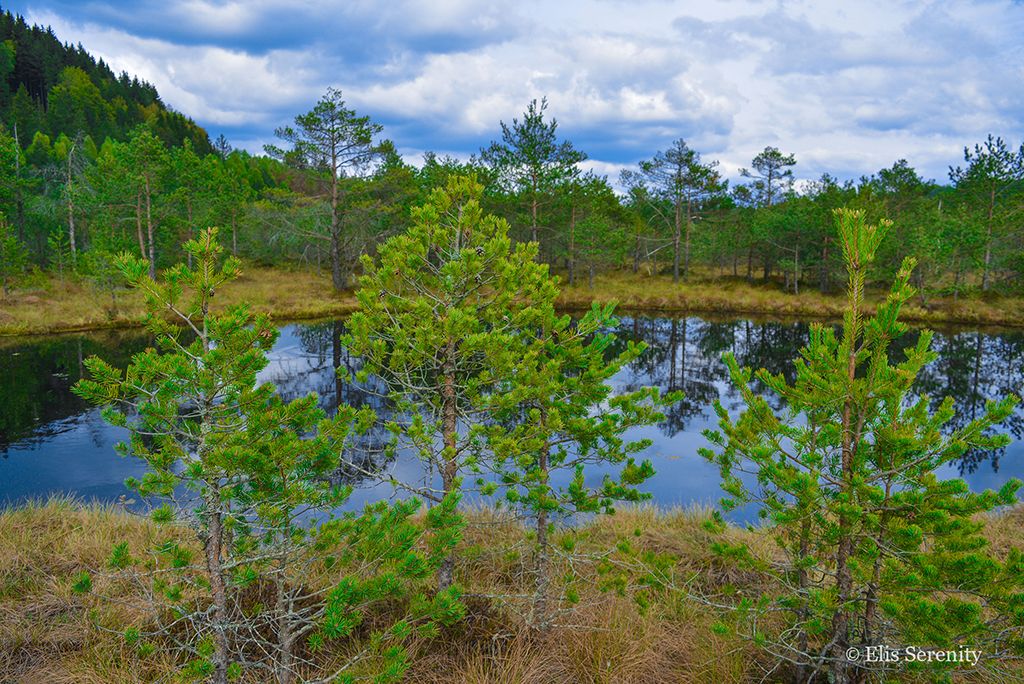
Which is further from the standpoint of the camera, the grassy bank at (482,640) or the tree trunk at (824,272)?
the tree trunk at (824,272)

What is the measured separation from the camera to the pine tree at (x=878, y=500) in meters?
3.88

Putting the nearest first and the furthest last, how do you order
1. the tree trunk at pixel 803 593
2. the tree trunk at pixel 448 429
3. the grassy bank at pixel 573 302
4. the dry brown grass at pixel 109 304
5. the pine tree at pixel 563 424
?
the tree trunk at pixel 803 593 → the pine tree at pixel 563 424 → the tree trunk at pixel 448 429 → the dry brown grass at pixel 109 304 → the grassy bank at pixel 573 302

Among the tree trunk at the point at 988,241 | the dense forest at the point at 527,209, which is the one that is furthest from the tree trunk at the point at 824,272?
the tree trunk at the point at 988,241

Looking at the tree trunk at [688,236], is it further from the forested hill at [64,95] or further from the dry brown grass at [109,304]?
the forested hill at [64,95]

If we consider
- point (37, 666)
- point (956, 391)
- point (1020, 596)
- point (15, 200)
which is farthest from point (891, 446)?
point (15, 200)

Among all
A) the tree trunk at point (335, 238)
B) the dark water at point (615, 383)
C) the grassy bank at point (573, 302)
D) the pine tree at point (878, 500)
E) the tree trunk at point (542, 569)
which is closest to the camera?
the pine tree at point (878, 500)

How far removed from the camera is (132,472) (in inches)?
480

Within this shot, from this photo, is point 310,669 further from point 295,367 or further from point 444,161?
point 444,161

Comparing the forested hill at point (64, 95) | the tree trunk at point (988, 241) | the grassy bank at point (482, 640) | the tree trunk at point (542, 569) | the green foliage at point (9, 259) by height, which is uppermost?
the forested hill at point (64, 95)

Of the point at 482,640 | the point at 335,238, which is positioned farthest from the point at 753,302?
the point at 482,640

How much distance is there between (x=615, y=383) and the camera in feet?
68.5

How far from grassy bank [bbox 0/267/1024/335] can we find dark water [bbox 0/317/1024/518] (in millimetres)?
2154

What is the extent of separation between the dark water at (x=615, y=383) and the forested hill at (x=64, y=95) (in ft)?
150

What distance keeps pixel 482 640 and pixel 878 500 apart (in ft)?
12.9
